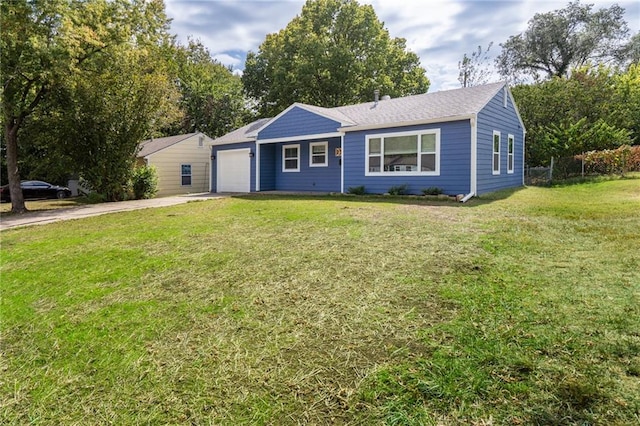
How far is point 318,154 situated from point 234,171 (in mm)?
4253

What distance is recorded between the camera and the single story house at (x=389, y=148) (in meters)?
11.3

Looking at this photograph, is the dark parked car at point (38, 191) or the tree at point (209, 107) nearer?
the dark parked car at point (38, 191)

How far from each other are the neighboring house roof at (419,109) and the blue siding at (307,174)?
4.33 feet

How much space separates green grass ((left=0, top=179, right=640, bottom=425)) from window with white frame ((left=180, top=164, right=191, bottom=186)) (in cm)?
1537

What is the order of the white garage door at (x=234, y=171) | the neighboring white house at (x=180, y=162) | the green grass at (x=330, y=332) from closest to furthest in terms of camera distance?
the green grass at (x=330, y=332) → the white garage door at (x=234, y=171) → the neighboring white house at (x=180, y=162)

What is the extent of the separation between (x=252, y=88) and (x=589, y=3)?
2769 cm

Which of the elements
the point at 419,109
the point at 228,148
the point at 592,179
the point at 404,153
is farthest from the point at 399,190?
the point at 228,148

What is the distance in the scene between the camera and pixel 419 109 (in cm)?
1273

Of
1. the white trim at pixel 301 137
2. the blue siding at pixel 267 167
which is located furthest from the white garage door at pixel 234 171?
the white trim at pixel 301 137

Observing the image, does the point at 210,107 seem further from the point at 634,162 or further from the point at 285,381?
the point at 285,381

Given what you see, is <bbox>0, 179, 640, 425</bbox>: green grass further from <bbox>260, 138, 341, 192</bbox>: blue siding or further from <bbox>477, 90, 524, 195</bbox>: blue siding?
<bbox>260, 138, 341, 192</bbox>: blue siding

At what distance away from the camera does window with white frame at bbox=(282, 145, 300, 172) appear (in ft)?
52.6

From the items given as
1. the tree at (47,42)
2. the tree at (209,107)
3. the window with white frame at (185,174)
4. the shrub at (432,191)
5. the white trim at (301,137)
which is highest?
the tree at (209,107)

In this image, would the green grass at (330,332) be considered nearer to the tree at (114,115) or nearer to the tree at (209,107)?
the tree at (114,115)
